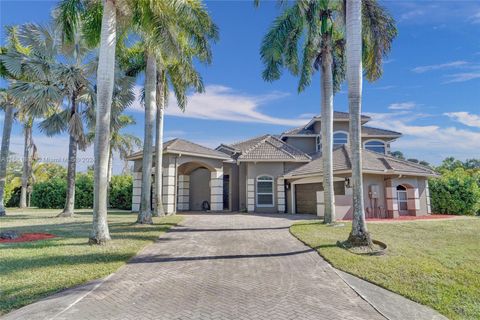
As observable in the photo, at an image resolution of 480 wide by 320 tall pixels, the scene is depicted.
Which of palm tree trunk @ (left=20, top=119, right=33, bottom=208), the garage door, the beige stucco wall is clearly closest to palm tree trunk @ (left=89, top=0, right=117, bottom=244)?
the garage door

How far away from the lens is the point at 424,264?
7.38 meters

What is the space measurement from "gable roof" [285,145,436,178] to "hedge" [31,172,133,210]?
1727 cm

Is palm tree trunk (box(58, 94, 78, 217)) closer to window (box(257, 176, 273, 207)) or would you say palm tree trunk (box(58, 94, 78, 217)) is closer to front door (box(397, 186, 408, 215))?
window (box(257, 176, 273, 207))

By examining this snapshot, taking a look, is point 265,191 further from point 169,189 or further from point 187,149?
point 169,189

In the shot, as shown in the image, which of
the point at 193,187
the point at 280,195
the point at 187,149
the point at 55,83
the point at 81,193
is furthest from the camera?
the point at 81,193

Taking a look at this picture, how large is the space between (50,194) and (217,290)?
33261mm

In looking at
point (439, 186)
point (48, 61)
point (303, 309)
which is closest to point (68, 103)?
point (48, 61)

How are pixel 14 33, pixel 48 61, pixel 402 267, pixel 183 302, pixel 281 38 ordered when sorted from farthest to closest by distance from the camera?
1. pixel 14 33
2. pixel 48 61
3. pixel 281 38
4. pixel 402 267
5. pixel 183 302

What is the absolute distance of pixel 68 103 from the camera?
60.8 ft

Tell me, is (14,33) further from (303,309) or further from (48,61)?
(303,309)

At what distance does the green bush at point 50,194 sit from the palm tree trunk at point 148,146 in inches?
864

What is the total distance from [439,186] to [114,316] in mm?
24707

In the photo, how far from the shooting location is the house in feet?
62.3

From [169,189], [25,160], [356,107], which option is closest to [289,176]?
[169,189]
